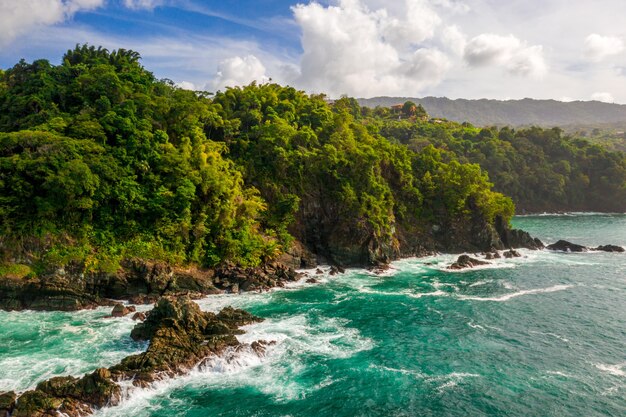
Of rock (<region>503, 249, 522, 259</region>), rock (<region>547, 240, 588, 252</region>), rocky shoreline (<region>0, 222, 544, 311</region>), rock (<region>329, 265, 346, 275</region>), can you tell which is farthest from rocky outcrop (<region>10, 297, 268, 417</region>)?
rock (<region>547, 240, 588, 252</region>)

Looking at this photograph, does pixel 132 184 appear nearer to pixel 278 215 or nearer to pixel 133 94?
pixel 133 94

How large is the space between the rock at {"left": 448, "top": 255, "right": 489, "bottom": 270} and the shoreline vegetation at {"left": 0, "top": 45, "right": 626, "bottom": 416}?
0.43 metres

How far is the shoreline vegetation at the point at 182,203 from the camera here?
122 ft

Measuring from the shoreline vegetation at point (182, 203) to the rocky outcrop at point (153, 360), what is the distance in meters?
0.10

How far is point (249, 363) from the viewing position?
96.8 feet

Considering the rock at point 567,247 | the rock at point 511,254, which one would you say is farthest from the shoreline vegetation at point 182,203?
the rock at point 567,247

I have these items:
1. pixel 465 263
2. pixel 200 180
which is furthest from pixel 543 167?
pixel 200 180

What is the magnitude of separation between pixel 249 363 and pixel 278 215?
30034 millimetres

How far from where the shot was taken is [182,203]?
45.3m

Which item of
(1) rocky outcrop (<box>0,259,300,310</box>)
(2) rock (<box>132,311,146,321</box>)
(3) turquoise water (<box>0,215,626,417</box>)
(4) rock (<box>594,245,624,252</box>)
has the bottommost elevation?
(3) turquoise water (<box>0,215,626,417</box>)

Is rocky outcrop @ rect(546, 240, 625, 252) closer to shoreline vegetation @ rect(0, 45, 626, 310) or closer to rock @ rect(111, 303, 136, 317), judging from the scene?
shoreline vegetation @ rect(0, 45, 626, 310)

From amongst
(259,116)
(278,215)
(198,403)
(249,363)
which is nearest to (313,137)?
(259,116)

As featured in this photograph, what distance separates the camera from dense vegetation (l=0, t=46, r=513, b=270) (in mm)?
39969

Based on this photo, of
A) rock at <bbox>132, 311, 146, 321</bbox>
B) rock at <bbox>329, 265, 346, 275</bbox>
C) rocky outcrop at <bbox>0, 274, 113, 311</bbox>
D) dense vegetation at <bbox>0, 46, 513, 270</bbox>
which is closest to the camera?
rock at <bbox>132, 311, 146, 321</bbox>
